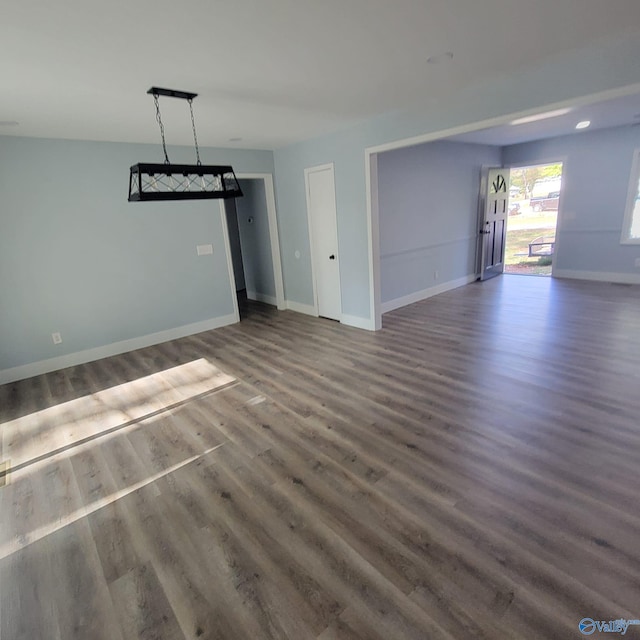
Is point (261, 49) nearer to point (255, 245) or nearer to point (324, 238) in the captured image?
point (324, 238)

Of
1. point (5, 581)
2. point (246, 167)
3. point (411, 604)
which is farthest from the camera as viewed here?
point (246, 167)

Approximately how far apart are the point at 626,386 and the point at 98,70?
186 inches

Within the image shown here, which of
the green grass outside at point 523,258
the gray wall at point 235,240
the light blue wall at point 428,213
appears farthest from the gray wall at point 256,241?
the green grass outside at point 523,258

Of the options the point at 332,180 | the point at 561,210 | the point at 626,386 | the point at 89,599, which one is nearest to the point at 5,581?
the point at 89,599

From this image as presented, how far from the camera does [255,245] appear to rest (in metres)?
6.76

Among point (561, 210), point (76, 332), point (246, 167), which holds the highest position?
point (246, 167)

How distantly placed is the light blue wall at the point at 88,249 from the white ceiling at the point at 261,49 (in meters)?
0.62

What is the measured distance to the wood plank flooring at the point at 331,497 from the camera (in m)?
1.55

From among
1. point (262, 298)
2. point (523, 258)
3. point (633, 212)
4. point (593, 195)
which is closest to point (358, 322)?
point (262, 298)

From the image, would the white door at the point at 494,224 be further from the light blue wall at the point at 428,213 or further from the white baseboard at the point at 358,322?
the white baseboard at the point at 358,322

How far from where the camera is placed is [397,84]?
9.89 ft

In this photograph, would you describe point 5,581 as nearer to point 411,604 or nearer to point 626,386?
point 411,604

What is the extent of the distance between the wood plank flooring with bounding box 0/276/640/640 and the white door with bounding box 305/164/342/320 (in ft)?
5.35

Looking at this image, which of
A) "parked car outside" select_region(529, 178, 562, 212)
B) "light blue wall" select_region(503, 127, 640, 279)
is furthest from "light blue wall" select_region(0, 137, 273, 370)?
"parked car outside" select_region(529, 178, 562, 212)
